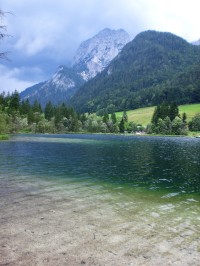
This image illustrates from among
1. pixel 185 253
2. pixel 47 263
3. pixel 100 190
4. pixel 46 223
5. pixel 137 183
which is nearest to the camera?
pixel 47 263

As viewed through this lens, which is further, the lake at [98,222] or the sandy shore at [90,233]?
the lake at [98,222]

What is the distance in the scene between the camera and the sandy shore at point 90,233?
1281cm

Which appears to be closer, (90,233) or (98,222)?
(90,233)

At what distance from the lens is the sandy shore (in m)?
12.8

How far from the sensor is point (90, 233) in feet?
52.3

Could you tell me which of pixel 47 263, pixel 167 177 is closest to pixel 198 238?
pixel 47 263

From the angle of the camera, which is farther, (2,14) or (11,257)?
(2,14)

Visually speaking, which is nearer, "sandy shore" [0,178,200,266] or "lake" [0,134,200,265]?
"sandy shore" [0,178,200,266]

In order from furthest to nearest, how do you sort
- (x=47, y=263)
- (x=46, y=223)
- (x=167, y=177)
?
(x=167, y=177) < (x=46, y=223) < (x=47, y=263)

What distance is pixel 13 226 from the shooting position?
54.6ft

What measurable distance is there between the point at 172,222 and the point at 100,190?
1118 cm

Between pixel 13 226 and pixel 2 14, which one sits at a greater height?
pixel 2 14

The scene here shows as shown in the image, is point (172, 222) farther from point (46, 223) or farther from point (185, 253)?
point (46, 223)

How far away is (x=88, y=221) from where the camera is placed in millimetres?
18203
